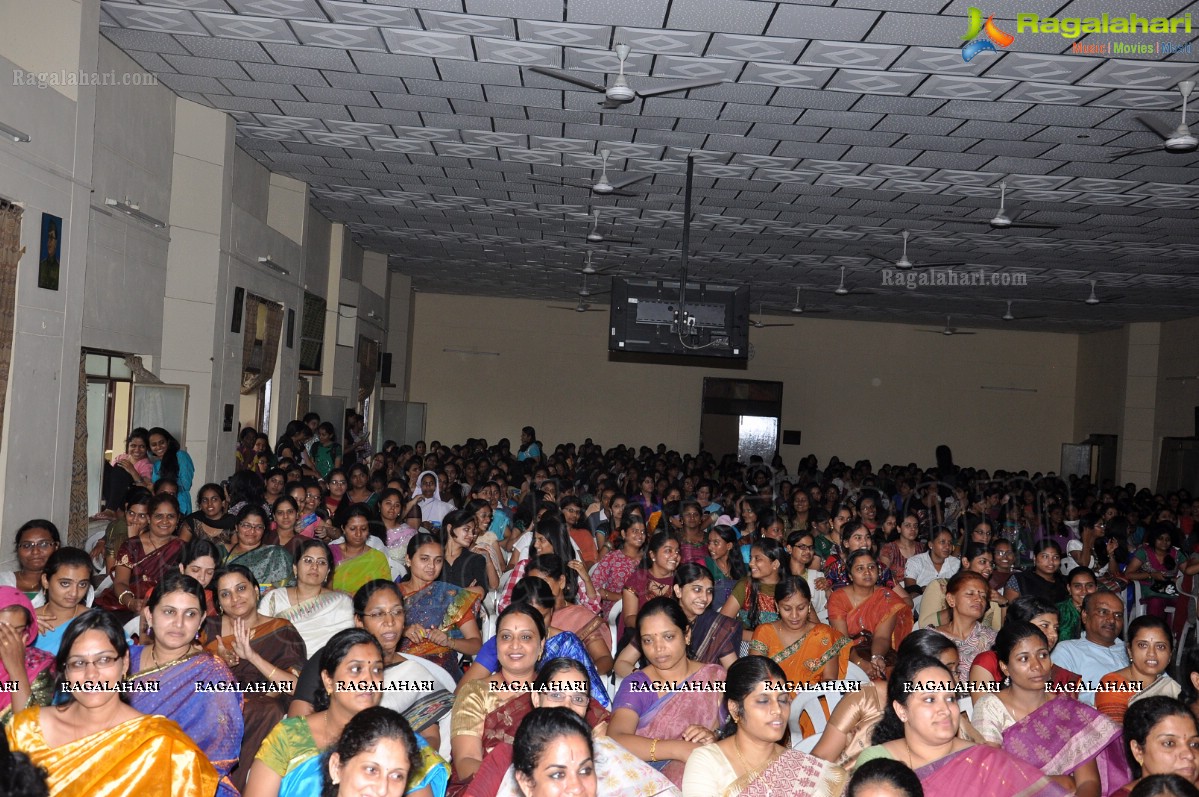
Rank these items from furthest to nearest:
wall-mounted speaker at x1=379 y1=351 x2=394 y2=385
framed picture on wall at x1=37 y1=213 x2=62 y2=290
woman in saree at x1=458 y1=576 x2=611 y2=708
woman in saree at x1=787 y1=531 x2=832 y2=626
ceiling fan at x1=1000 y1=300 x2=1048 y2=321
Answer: wall-mounted speaker at x1=379 y1=351 x2=394 y2=385 < ceiling fan at x1=1000 y1=300 x2=1048 y2=321 < framed picture on wall at x1=37 y1=213 x2=62 y2=290 < woman in saree at x1=787 y1=531 x2=832 y2=626 < woman in saree at x1=458 y1=576 x2=611 y2=708

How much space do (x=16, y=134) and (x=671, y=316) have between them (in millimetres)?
6136

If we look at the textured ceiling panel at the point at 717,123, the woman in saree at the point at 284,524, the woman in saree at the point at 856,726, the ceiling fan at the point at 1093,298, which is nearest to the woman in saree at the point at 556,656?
the woman in saree at the point at 856,726

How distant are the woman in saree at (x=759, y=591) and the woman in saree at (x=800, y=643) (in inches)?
25.6

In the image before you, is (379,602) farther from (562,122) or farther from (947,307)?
(947,307)

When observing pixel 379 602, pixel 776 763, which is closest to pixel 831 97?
pixel 379 602

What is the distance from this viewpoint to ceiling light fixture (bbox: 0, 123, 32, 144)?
5.17 meters

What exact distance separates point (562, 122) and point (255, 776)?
5826 millimetres

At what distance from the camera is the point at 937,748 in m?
2.85

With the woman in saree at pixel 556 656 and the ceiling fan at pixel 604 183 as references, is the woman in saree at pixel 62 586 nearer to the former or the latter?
the woman in saree at pixel 556 656

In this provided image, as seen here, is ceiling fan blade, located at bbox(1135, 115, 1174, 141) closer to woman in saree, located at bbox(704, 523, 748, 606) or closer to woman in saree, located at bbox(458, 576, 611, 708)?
woman in saree, located at bbox(704, 523, 748, 606)

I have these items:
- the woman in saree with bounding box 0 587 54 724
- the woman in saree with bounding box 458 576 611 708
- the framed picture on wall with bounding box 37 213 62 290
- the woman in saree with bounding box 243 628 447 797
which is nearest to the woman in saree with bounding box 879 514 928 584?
the woman in saree with bounding box 458 576 611 708

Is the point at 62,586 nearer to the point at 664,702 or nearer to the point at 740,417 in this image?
the point at 664,702

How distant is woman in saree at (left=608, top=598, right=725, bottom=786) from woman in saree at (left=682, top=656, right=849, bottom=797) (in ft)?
1.36

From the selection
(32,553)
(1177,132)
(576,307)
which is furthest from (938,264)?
(32,553)
